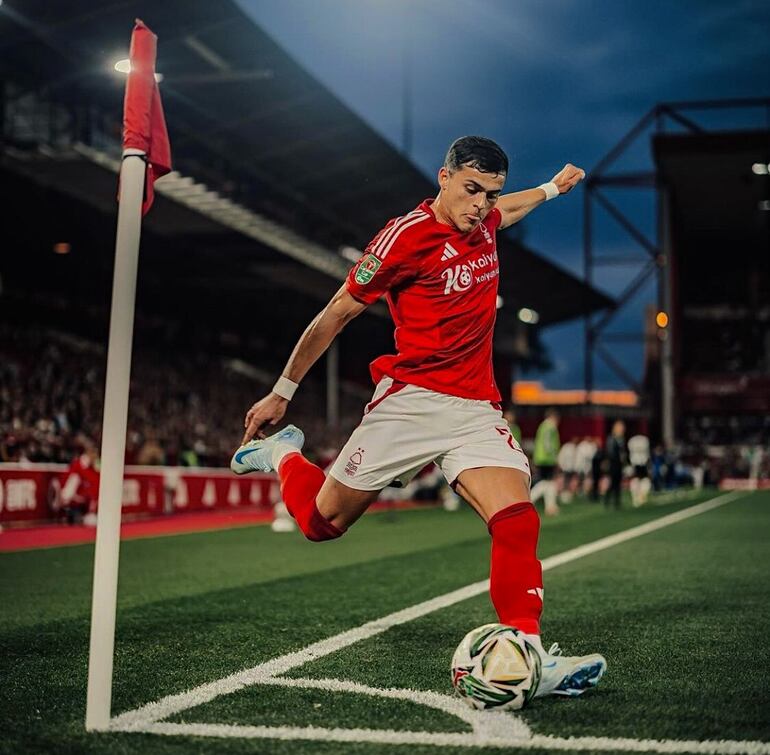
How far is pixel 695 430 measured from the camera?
60.1 meters

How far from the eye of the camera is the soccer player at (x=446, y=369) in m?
4.60

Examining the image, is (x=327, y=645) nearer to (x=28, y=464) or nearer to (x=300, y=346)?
(x=300, y=346)

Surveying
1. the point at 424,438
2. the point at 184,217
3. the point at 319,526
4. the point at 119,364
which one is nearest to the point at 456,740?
the point at 424,438

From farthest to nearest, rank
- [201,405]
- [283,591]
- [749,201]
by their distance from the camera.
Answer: [749,201] < [201,405] < [283,591]

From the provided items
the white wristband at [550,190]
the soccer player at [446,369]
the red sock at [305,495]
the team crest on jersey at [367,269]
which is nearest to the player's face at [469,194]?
the soccer player at [446,369]

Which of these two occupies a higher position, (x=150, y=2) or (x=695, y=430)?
(x=150, y=2)

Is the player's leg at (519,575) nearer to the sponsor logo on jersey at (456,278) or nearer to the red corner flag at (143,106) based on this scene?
the sponsor logo on jersey at (456,278)

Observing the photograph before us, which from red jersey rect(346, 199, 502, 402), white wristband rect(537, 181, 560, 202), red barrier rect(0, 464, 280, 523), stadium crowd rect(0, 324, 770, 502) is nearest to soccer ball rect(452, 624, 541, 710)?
red jersey rect(346, 199, 502, 402)

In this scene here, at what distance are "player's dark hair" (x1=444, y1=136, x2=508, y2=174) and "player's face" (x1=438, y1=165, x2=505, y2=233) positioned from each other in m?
0.02

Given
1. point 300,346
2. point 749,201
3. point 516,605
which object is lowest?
point 516,605

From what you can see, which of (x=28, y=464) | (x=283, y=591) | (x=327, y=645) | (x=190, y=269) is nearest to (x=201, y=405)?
(x=190, y=269)

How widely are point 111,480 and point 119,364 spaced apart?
41 centimetres

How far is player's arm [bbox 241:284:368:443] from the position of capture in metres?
4.83

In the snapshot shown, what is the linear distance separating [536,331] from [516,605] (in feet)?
219
